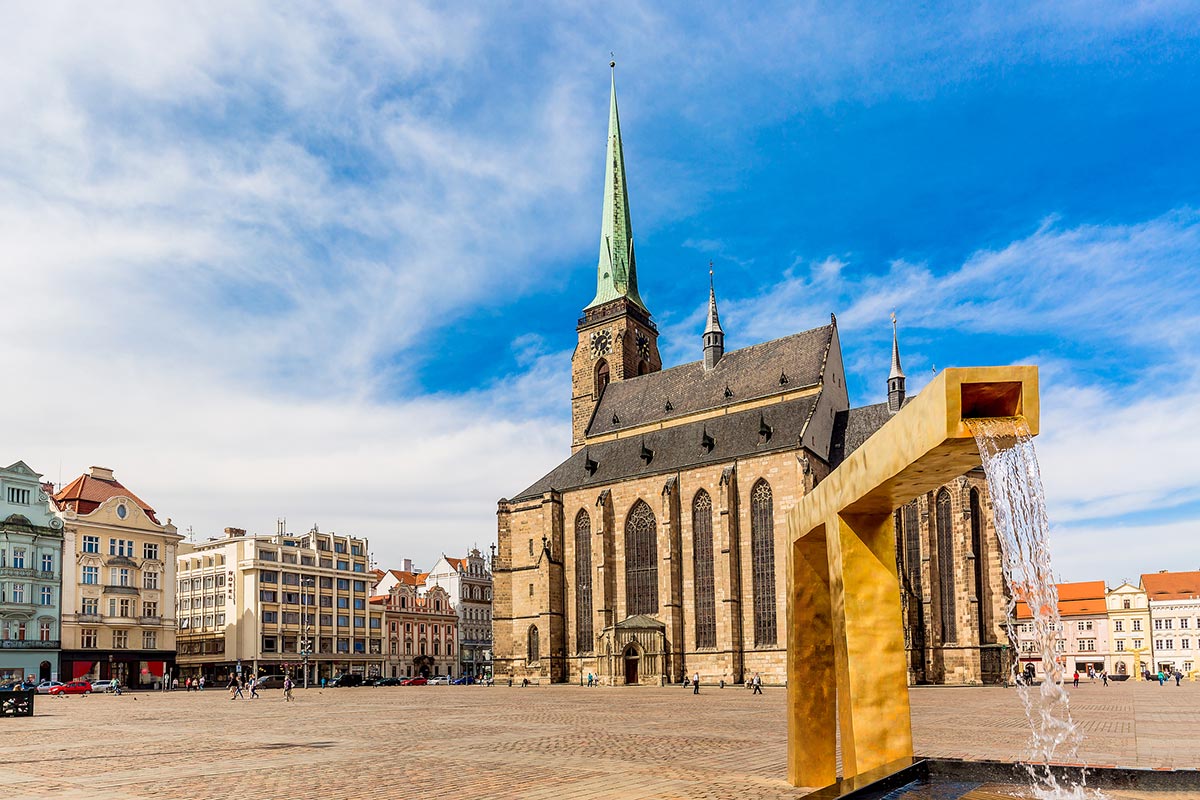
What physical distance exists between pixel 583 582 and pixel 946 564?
20964mm

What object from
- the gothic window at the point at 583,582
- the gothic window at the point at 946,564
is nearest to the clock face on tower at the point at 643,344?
the gothic window at the point at 583,582

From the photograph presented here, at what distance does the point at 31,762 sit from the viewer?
15.3 metres

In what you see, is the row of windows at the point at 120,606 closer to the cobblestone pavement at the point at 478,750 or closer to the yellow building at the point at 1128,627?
the cobblestone pavement at the point at 478,750

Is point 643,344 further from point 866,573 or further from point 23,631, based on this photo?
point 866,573

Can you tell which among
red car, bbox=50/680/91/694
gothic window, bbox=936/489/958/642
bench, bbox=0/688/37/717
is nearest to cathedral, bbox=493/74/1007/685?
gothic window, bbox=936/489/958/642

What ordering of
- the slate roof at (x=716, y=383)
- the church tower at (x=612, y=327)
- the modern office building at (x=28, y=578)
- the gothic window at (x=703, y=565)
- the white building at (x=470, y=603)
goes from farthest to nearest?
the white building at (x=470, y=603)
the church tower at (x=612, y=327)
the modern office building at (x=28, y=578)
the slate roof at (x=716, y=383)
the gothic window at (x=703, y=565)

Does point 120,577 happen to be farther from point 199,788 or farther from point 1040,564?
point 1040,564

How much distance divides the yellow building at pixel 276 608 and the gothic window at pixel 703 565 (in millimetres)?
37099

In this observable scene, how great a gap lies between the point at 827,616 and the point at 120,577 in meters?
65.4

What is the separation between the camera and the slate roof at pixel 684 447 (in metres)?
53.0

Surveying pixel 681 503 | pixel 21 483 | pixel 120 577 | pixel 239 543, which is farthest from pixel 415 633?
pixel 681 503

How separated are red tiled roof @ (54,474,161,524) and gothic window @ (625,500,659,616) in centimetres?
3612

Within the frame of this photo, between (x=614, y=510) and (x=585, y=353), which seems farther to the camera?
(x=585, y=353)

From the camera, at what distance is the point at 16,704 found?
29.5m
